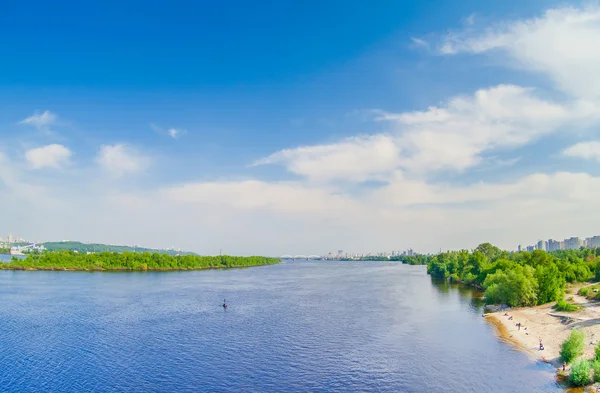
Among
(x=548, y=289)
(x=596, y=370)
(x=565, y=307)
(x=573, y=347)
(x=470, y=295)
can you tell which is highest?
(x=548, y=289)

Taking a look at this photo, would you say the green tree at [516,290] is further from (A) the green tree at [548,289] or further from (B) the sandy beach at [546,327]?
(B) the sandy beach at [546,327]

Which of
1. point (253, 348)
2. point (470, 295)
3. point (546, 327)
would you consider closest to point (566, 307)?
point (546, 327)

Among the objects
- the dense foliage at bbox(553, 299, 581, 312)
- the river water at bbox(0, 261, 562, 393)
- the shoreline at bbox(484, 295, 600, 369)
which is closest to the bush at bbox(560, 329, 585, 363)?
the shoreline at bbox(484, 295, 600, 369)

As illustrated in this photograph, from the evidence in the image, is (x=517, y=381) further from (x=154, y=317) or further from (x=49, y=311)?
(x=49, y=311)

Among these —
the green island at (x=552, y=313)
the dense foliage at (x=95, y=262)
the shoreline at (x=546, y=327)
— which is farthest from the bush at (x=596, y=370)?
the dense foliage at (x=95, y=262)

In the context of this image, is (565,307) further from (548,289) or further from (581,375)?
(581,375)
